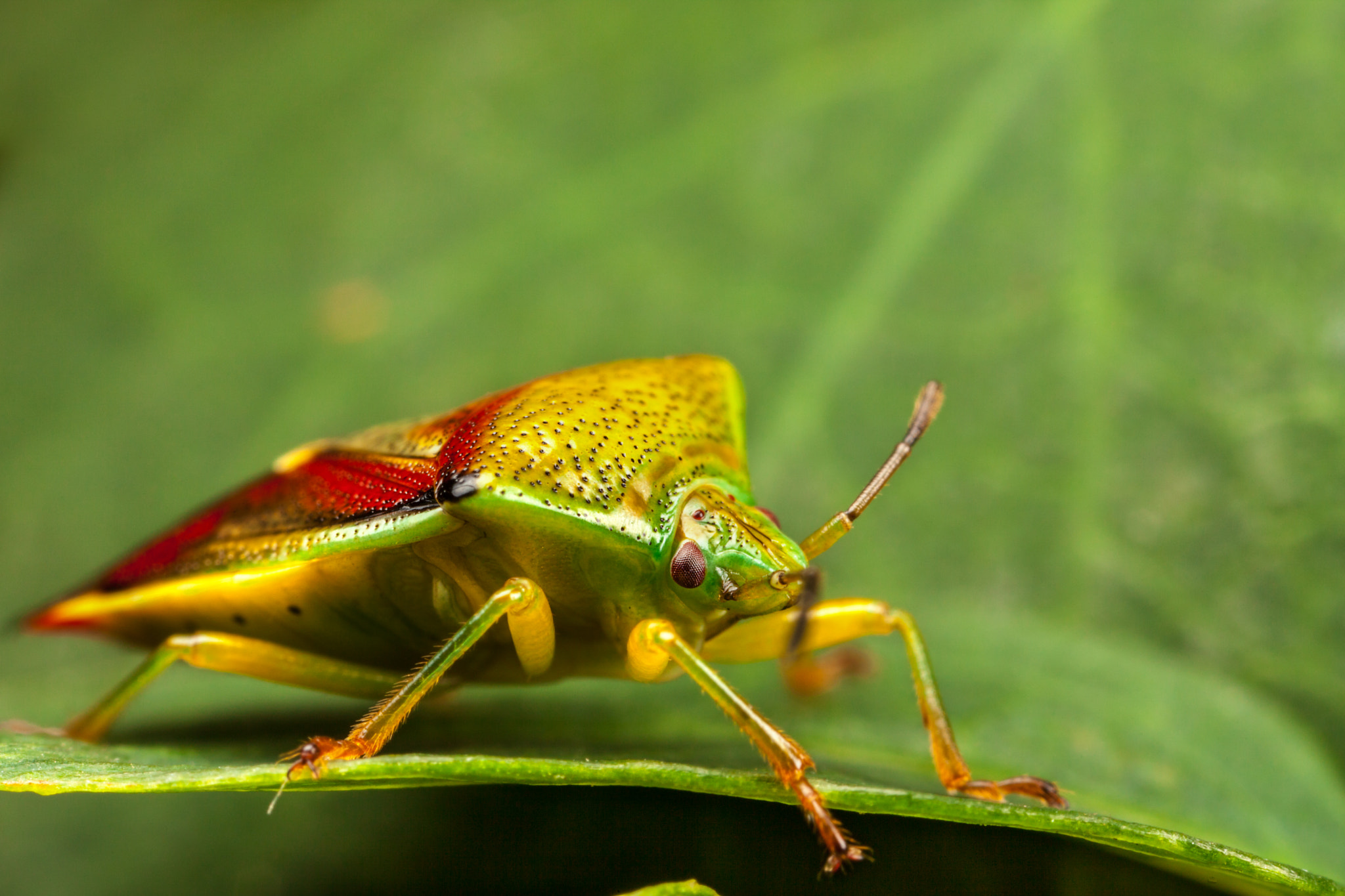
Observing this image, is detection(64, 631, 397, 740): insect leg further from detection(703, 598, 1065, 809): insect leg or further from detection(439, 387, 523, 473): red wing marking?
detection(703, 598, 1065, 809): insect leg

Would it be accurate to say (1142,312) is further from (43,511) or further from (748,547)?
(43,511)

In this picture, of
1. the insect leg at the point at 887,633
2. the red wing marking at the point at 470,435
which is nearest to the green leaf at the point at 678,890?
the insect leg at the point at 887,633

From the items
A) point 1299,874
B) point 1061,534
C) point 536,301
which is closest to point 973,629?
point 1061,534

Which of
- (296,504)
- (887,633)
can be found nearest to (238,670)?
(296,504)

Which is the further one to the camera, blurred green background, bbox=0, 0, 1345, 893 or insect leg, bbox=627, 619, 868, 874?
blurred green background, bbox=0, 0, 1345, 893

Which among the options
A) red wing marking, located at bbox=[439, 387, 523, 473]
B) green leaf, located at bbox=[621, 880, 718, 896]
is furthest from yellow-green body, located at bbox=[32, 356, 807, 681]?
green leaf, located at bbox=[621, 880, 718, 896]

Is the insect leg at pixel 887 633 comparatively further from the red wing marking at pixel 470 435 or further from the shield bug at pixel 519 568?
the red wing marking at pixel 470 435

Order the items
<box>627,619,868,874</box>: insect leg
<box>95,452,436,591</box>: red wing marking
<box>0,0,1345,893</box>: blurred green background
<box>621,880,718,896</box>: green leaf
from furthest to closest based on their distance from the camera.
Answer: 1. <box>0,0,1345,893</box>: blurred green background
2. <box>95,452,436,591</box>: red wing marking
3. <box>627,619,868,874</box>: insect leg
4. <box>621,880,718,896</box>: green leaf
